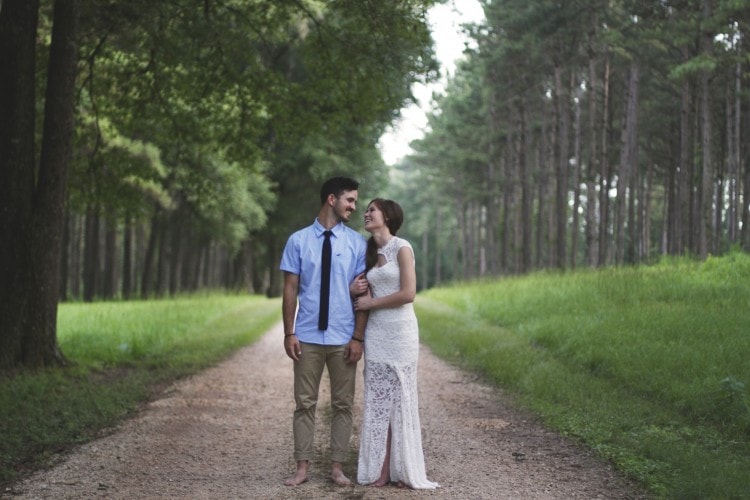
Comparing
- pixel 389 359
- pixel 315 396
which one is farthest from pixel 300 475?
pixel 389 359

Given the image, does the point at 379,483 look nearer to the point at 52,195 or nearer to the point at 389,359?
the point at 389,359

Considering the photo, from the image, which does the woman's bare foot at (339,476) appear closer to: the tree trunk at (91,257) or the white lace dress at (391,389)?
the white lace dress at (391,389)

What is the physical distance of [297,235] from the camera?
6410 mm

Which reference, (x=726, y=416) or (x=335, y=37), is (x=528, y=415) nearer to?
(x=726, y=416)

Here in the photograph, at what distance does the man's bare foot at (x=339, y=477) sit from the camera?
20.5 ft

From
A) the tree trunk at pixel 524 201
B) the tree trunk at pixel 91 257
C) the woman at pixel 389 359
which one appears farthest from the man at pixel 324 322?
the tree trunk at pixel 524 201

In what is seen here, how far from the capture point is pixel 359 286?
6.38m

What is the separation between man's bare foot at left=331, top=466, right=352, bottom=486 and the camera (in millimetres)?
6262

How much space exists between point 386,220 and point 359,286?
0.55 m

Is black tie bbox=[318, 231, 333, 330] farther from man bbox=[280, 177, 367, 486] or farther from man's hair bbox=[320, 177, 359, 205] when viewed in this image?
man's hair bbox=[320, 177, 359, 205]

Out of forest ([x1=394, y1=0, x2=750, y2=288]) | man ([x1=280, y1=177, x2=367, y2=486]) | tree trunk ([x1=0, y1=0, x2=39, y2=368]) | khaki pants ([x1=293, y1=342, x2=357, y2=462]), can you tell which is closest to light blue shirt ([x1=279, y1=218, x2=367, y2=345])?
man ([x1=280, y1=177, x2=367, y2=486])

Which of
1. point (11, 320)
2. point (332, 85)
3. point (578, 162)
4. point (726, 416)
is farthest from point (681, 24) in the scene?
point (11, 320)

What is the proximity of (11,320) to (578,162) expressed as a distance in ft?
Answer: 91.1

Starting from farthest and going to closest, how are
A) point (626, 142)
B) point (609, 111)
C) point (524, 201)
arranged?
point (609, 111) → point (524, 201) → point (626, 142)
